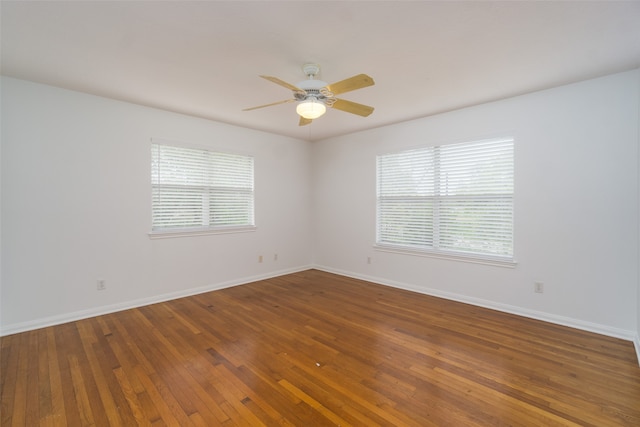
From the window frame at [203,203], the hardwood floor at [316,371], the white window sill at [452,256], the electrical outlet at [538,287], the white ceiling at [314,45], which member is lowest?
the hardwood floor at [316,371]

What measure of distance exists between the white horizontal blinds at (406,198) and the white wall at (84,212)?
2.60 metres

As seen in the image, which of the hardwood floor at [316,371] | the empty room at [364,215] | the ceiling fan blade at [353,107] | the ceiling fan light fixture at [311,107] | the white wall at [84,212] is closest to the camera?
the hardwood floor at [316,371]

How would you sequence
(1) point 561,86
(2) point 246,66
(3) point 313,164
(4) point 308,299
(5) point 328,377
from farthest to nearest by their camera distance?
1. (3) point 313,164
2. (4) point 308,299
3. (1) point 561,86
4. (2) point 246,66
5. (5) point 328,377

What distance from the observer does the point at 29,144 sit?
2.96 meters

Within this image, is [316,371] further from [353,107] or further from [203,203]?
[203,203]

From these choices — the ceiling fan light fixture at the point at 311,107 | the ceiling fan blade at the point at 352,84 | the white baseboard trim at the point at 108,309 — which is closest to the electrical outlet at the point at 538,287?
the ceiling fan blade at the point at 352,84

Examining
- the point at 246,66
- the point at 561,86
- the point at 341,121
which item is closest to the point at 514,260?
the point at 561,86

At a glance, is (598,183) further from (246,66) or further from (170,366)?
(170,366)

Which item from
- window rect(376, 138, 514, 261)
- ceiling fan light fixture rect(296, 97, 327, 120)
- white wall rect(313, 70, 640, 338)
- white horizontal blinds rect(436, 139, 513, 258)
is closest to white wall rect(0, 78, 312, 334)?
ceiling fan light fixture rect(296, 97, 327, 120)

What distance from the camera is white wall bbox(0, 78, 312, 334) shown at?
2904 mm

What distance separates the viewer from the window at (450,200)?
11.5ft

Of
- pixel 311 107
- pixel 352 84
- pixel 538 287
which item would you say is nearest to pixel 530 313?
pixel 538 287

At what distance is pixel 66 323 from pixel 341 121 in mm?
4231

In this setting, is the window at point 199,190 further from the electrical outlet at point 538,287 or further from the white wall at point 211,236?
the electrical outlet at point 538,287
